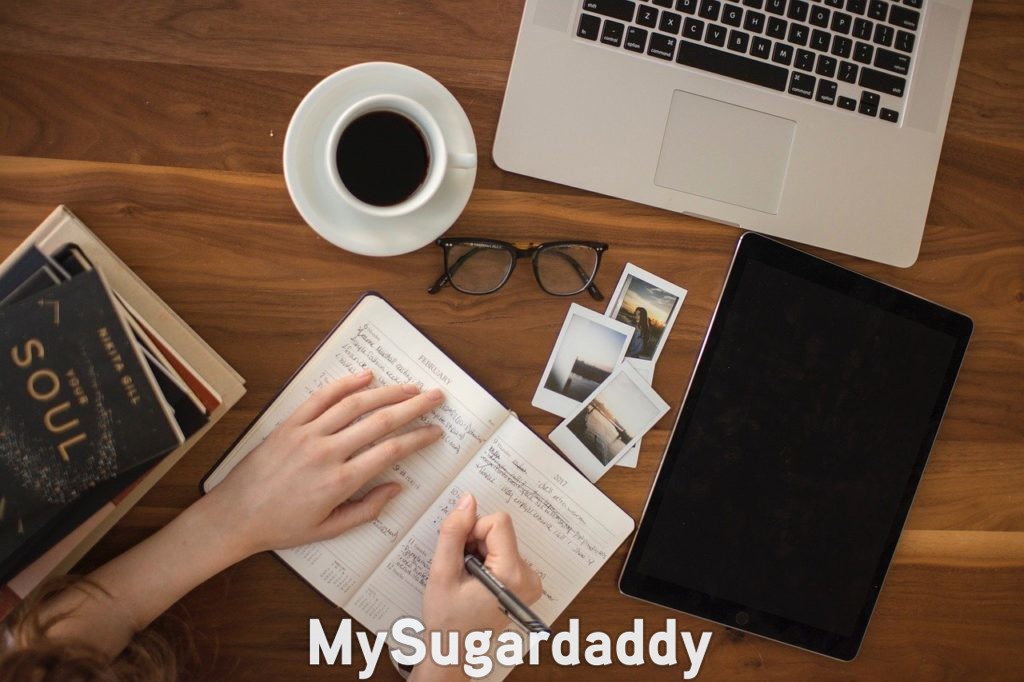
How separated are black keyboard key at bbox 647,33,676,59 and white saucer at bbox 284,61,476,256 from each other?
23 cm

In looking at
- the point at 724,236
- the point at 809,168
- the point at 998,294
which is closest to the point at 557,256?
the point at 724,236

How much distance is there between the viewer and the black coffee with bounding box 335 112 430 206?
0.70 metres

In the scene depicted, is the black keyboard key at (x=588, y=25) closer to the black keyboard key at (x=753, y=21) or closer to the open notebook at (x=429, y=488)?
the black keyboard key at (x=753, y=21)

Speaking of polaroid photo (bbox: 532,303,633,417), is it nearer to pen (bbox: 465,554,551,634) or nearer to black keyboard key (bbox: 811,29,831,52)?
pen (bbox: 465,554,551,634)

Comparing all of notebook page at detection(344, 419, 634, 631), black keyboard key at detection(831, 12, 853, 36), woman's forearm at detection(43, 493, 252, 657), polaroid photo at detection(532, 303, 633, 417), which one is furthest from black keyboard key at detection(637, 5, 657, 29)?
woman's forearm at detection(43, 493, 252, 657)

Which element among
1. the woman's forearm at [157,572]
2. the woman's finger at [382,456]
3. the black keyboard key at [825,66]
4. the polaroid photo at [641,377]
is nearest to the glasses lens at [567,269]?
the polaroid photo at [641,377]

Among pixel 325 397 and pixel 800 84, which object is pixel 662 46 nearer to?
pixel 800 84

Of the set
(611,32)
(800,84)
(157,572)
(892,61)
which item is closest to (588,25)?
(611,32)

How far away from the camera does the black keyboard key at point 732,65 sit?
79 cm

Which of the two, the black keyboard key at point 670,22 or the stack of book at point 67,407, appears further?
the black keyboard key at point 670,22

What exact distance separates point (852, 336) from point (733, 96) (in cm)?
30

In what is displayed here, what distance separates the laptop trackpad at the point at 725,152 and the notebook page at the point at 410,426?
0.32 metres

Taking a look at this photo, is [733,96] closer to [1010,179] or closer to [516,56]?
[516,56]

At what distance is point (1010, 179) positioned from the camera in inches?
34.7
